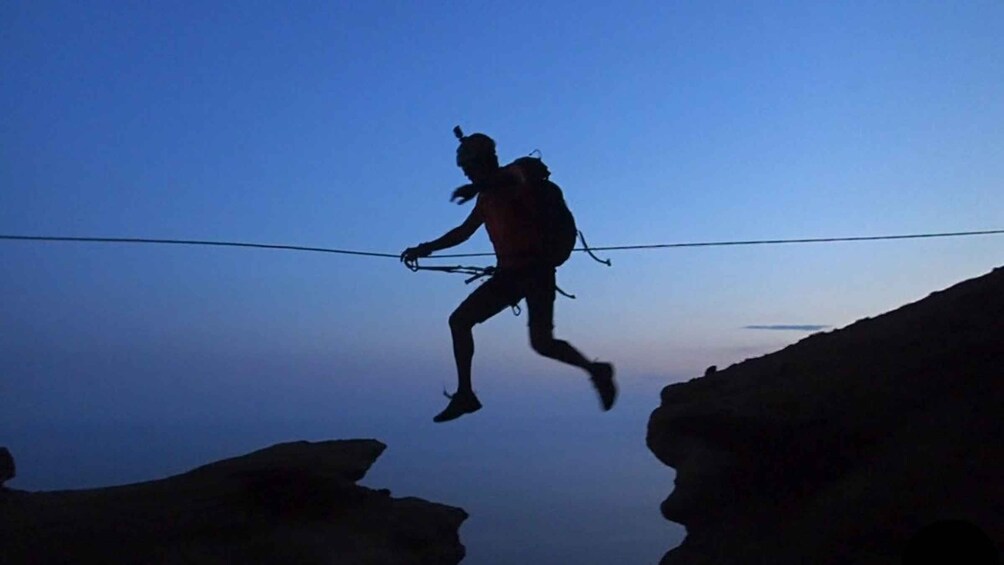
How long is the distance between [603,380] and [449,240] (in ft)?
6.29

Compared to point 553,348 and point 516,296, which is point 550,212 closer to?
point 516,296

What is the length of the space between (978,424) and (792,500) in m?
1.81

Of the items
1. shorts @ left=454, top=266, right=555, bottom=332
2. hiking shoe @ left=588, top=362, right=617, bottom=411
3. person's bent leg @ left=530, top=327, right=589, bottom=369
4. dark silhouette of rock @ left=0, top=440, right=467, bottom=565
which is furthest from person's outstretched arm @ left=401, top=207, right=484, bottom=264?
Answer: dark silhouette of rock @ left=0, top=440, right=467, bottom=565

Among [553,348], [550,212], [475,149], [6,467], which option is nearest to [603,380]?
[553,348]

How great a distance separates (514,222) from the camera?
8352 mm

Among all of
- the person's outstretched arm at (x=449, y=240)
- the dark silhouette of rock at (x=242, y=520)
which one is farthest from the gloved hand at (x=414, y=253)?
the dark silhouette of rock at (x=242, y=520)

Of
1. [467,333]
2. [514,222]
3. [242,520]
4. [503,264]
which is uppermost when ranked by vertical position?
[514,222]

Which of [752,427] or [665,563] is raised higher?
[752,427]

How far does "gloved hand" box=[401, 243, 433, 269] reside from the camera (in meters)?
8.65

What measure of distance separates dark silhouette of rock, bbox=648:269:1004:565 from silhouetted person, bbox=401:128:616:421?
1891mm

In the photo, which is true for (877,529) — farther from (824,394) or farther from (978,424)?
(824,394)

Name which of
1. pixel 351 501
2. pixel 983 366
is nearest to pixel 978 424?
pixel 983 366

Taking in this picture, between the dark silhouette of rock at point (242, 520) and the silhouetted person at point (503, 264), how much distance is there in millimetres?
2392

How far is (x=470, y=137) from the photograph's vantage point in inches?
320
